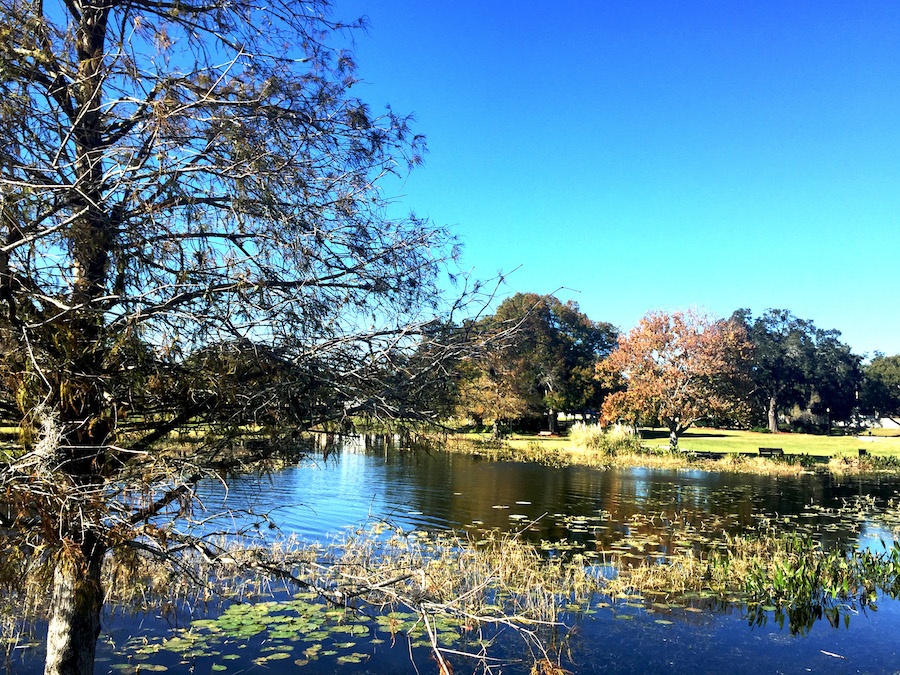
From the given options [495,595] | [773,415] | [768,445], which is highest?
[773,415]

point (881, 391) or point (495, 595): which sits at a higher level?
point (881, 391)

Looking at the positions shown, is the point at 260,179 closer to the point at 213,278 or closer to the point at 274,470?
the point at 213,278

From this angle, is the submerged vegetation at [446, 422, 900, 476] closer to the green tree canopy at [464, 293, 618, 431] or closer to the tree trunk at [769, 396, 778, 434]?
the green tree canopy at [464, 293, 618, 431]

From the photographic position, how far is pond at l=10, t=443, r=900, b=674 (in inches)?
295

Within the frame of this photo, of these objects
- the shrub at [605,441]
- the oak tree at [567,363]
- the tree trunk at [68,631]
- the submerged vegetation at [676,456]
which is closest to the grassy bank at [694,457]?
the submerged vegetation at [676,456]

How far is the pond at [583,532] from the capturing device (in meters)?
7.49

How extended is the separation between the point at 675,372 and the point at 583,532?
3056cm

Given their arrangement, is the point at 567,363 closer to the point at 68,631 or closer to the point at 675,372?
the point at 675,372

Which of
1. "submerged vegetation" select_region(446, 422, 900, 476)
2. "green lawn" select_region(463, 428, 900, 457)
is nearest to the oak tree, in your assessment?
"green lawn" select_region(463, 428, 900, 457)

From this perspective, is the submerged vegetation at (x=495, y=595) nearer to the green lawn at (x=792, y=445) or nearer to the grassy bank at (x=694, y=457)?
the grassy bank at (x=694, y=457)

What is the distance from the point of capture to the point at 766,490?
25.2 metres

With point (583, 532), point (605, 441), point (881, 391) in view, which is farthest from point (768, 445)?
point (881, 391)

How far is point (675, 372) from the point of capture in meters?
43.7

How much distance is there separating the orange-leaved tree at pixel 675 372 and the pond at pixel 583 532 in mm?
12479
